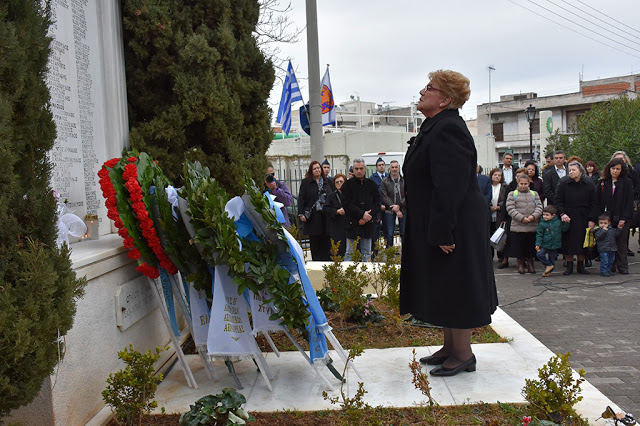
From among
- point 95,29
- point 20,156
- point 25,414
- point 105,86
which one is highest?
point 95,29

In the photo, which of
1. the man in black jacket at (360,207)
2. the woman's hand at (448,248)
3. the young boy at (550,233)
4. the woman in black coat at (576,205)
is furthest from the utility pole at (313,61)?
the woman's hand at (448,248)

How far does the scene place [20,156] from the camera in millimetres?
2312

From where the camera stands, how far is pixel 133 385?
305cm

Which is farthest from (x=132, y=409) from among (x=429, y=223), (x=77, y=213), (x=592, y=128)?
(x=592, y=128)

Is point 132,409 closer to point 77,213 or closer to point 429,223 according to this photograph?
point 77,213

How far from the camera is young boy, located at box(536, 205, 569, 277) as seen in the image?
9586 mm

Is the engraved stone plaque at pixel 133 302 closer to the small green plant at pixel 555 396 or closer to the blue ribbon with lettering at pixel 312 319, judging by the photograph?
the blue ribbon with lettering at pixel 312 319

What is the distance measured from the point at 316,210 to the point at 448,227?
237 inches

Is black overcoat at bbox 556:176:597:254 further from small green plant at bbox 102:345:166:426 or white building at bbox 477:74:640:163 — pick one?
white building at bbox 477:74:640:163

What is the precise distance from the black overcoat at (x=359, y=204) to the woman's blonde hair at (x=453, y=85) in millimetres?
5269

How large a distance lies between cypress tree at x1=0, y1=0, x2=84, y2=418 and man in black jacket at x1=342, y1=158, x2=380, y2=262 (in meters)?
7.08

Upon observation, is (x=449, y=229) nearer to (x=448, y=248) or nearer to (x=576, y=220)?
(x=448, y=248)

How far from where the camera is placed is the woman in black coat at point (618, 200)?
376 inches

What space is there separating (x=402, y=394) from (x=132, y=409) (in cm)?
178
